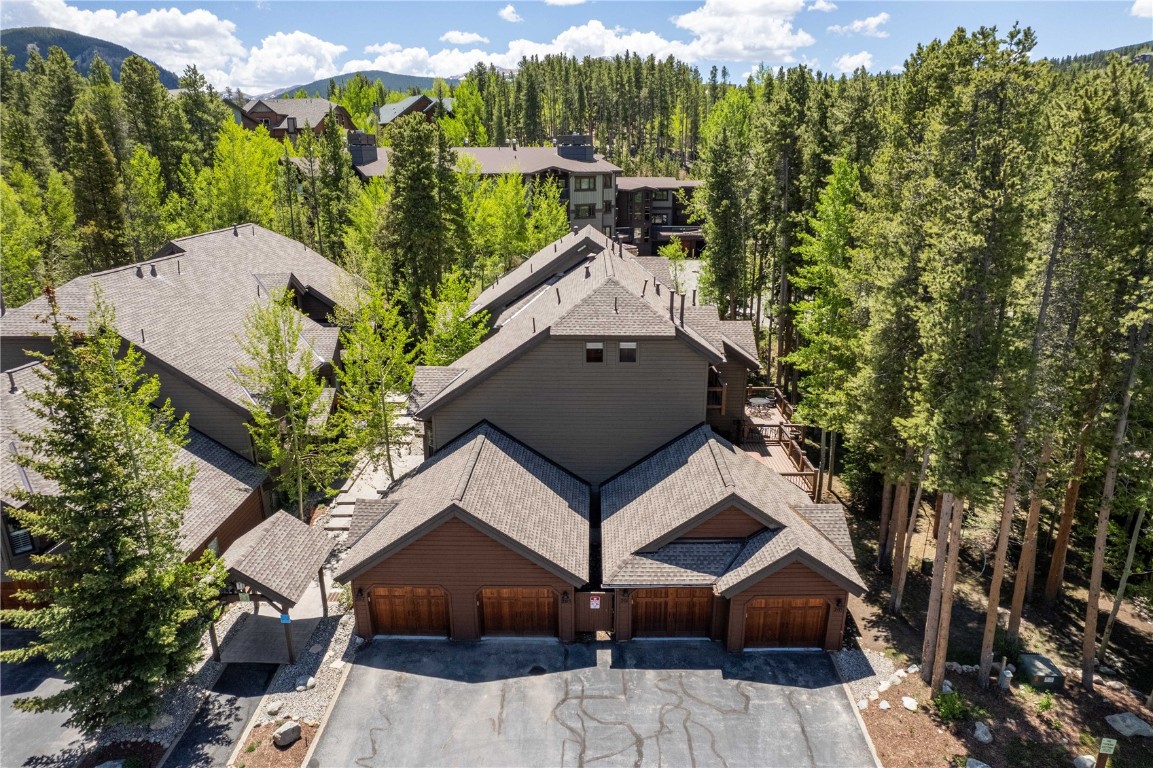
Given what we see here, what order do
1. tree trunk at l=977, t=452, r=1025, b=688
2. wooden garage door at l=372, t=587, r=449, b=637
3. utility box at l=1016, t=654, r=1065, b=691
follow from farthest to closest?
wooden garage door at l=372, t=587, r=449, b=637 < utility box at l=1016, t=654, r=1065, b=691 < tree trunk at l=977, t=452, r=1025, b=688

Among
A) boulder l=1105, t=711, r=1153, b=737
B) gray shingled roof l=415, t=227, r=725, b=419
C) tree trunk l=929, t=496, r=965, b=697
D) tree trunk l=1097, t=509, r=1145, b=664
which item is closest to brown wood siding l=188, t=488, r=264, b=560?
gray shingled roof l=415, t=227, r=725, b=419

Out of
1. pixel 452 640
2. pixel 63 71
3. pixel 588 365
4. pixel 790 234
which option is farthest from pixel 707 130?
pixel 452 640

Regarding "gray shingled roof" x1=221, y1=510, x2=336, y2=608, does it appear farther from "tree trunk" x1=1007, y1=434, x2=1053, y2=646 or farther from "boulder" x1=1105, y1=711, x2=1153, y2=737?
"boulder" x1=1105, y1=711, x2=1153, y2=737

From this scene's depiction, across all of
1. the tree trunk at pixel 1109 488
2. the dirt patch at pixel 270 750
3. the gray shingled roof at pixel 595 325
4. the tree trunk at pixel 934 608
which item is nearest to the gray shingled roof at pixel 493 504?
the gray shingled roof at pixel 595 325

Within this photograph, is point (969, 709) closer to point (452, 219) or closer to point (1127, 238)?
point (1127, 238)

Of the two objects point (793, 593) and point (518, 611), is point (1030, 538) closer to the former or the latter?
point (793, 593)

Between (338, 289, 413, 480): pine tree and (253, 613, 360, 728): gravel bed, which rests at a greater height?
(338, 289, 413, 480): pine tree
